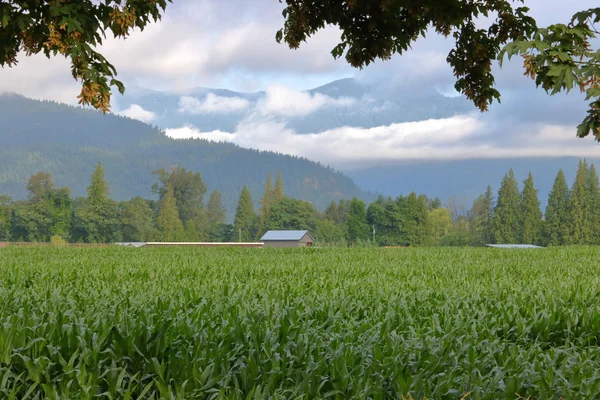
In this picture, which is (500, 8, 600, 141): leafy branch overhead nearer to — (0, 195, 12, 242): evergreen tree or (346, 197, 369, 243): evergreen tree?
(0, 195, 12, 242): evergreen tree

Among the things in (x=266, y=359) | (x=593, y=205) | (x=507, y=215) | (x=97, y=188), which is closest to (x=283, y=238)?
(x=97, y=188)

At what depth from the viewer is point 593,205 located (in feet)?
265

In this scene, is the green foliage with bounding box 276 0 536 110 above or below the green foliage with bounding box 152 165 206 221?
below

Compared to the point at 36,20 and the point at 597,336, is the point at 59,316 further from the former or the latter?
the point at 597,336

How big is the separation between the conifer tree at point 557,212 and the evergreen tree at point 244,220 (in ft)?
198

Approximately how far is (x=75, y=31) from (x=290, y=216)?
358 ft

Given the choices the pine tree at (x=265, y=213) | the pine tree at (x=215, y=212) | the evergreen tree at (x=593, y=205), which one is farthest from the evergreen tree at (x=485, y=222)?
the pine tree at (x=215, y=212)

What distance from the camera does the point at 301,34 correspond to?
754cm

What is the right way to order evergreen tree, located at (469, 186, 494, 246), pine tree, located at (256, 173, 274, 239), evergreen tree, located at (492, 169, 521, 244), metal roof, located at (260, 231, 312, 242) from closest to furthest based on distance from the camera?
metal roof, located at (260, 231, 312, 242), evergreen tree, located at (492, 169, 521, 244), evergreen tree, located at (469, 186, 494, 246), pine tree, located at (256, 173, 274, 239)

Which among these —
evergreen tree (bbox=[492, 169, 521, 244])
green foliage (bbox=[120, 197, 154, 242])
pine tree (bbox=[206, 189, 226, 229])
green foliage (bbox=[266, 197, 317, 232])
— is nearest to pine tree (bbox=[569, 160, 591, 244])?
evergreen tree (bbox=[492, 169, 521, 244])

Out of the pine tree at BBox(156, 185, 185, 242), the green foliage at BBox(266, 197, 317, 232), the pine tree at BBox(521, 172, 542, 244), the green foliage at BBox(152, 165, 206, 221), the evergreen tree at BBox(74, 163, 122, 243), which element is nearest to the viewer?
the pine tree at BBox(521, 172, 542, 244)

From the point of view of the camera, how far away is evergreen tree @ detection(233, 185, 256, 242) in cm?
12069

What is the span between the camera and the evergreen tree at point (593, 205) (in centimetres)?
7838

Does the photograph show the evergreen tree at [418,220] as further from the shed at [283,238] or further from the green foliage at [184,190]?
the green foliage at [184,190]
